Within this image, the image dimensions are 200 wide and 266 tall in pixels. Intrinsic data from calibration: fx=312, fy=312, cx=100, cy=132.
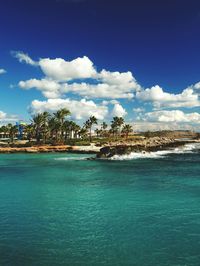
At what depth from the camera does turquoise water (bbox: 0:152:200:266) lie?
19.5 metres

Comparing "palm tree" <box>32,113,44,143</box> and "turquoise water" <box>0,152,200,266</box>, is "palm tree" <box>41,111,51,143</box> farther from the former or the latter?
"turquoise water" <box>0,152,200,266</box>

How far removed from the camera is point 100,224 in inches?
1034

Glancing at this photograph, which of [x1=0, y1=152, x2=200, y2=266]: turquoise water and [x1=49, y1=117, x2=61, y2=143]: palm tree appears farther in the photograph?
[x1=49, y1=117, x2=61, y2=143]: palm tree

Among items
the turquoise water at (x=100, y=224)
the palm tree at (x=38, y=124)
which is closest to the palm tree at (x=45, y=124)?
the palm tree at (x=38, y=124)

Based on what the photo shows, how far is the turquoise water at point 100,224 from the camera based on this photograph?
19500mm

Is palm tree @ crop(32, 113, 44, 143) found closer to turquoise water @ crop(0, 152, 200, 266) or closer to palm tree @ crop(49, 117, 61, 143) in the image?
palm tree @ crop(49, 117, 61, 143)

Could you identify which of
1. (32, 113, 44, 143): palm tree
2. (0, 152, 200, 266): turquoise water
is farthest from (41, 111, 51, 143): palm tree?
(0, 152, 200, 266): turquoise water

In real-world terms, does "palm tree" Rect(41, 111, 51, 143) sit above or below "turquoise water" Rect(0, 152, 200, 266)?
above

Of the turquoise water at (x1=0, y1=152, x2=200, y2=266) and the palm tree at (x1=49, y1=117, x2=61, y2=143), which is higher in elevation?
the palm tree at (x1=49, y1=117, x2=61, y2=143)

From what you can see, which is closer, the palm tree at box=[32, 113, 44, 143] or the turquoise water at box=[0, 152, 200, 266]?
the turquoise water at box=[0, 152, 200, 266]

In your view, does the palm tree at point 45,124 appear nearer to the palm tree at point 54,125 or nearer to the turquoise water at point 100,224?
the palm tree at point 54,125

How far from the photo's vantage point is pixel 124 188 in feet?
143

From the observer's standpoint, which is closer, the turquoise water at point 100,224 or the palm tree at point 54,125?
the turquoise water at point 100,224

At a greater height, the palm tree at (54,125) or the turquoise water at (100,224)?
the palm tree at (54,125)
